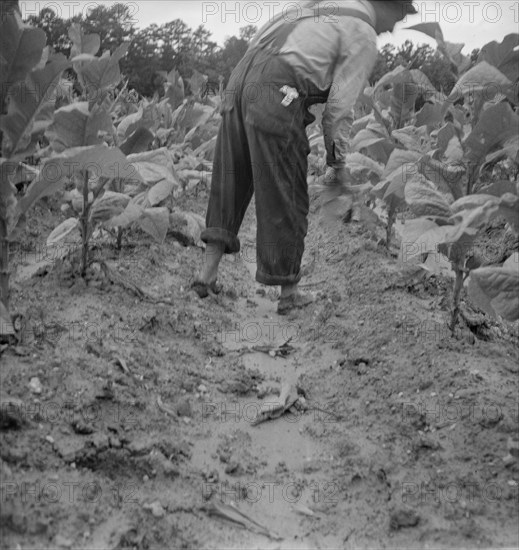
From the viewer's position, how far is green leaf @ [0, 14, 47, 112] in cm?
245

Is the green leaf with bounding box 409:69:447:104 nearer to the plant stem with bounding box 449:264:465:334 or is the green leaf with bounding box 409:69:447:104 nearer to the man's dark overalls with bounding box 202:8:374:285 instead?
the man's dark overalls with bounding box 202:8:374:285

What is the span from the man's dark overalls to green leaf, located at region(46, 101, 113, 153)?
28.8 inches

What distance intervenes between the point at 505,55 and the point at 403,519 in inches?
69.7

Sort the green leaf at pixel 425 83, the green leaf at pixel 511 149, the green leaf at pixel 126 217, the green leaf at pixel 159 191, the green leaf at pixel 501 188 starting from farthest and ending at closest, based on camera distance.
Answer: the green leaf at pixel 425 83, the green leaf at pixel 159 191, the green leaf at pixel 126 217, the green leaf at pixel 511 149, the green leaf at pixel 501 188

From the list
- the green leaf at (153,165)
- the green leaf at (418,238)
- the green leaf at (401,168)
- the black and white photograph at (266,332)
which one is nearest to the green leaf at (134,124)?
the black and white photograph at (266,332)

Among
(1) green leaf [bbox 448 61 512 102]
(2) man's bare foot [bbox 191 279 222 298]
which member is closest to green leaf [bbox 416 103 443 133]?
(1) green leaf [bbox 448 61 512 102]

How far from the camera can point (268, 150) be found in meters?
3.48

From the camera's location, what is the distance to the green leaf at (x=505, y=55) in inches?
112

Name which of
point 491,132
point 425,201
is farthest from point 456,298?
point 491,132

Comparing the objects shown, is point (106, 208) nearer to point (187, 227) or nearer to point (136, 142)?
point (136, 142)

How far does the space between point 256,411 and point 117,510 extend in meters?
0.91

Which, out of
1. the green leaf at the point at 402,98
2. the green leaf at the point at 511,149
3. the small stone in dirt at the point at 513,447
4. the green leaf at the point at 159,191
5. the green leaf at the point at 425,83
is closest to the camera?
the small stone in dirt at the point at 513,447

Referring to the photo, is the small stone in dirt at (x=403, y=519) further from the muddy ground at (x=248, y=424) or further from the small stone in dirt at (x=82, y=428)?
the small stone in dirt at (x=82, y=428)

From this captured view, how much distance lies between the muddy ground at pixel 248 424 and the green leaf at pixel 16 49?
0.84 meters
